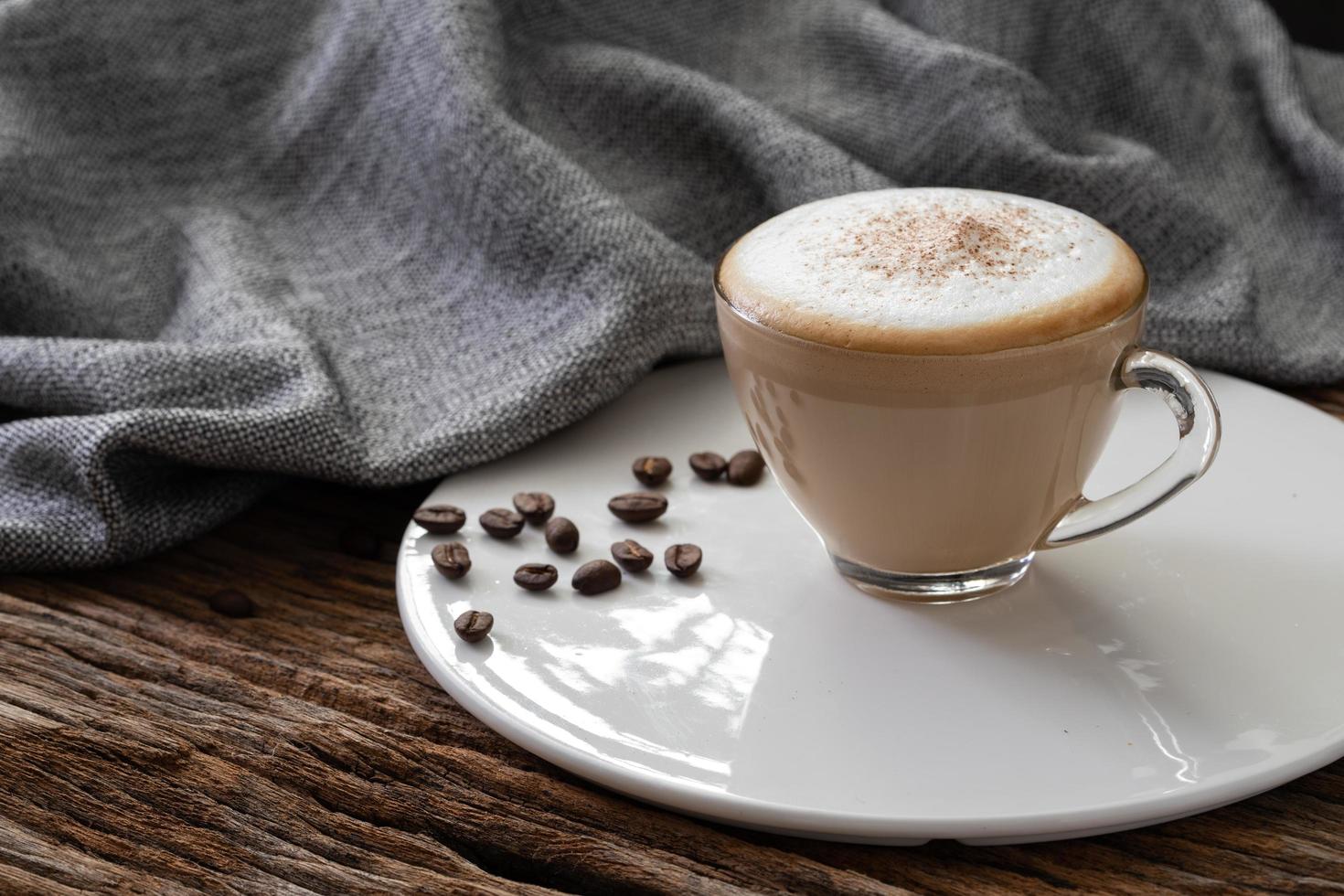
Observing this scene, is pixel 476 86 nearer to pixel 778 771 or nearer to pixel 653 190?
pixel 653 190

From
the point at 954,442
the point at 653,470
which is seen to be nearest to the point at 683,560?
the point at 653,470

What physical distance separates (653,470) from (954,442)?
1.26 ft

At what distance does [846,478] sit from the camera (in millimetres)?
999

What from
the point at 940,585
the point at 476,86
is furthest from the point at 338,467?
the point at 940,585

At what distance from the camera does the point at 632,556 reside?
43.9 inches

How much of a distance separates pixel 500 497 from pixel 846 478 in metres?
0.39

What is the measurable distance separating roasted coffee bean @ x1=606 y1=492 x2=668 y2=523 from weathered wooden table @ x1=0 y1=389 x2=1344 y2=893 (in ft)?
0.71

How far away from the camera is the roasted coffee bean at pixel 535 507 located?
3.96 ft

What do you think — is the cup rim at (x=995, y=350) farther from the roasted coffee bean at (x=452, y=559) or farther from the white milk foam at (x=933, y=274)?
the roasted coffee bean at (x=452, y=559)

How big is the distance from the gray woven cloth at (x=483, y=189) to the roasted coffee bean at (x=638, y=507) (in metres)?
0.15

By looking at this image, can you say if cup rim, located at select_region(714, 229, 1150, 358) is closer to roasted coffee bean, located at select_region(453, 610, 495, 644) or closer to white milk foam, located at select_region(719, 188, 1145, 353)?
white milk foam, located at select_region(719, 188, 1145, 353)

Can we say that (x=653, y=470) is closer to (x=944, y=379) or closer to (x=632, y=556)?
(x=632, y=556)

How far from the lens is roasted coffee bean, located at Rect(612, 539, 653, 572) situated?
1112 mm

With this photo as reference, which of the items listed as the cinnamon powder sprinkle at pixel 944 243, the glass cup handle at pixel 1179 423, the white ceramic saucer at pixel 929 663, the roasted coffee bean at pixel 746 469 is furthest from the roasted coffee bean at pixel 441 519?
the glass cup handle at pixel 1179 423
